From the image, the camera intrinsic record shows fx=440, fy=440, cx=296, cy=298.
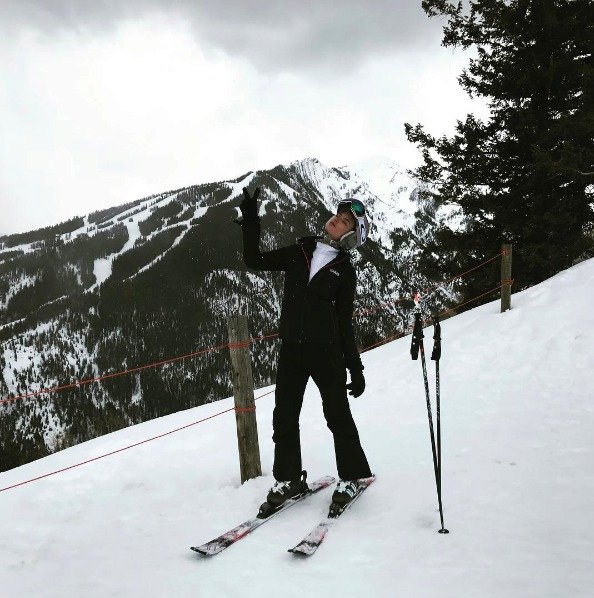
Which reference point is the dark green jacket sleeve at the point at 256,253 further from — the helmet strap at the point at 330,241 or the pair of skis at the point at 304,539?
the pair of skis at the point at 304,539

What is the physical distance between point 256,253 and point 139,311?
138 metres

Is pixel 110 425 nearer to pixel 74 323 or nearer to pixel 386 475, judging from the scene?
pixel 386 475

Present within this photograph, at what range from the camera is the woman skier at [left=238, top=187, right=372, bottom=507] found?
3.58 meters

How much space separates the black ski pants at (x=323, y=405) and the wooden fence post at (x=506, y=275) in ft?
22.8

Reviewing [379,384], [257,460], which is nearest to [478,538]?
[257,460]

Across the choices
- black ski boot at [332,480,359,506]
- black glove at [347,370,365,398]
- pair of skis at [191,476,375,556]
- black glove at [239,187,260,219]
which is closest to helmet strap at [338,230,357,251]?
black glove at [239,187,260,219]

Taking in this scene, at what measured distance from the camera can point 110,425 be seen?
40.2 meters

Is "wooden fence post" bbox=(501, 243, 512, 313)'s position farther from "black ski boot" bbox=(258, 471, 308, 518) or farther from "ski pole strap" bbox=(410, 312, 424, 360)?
"black ski boot" bbox=(258, 471, 308, 518)

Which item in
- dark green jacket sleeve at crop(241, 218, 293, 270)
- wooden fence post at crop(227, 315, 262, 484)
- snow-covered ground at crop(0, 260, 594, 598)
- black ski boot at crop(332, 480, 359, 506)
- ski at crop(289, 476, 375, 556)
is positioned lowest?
snow-covered ground at crop(0, 260, 594, 598)

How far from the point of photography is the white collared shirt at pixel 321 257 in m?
3.64

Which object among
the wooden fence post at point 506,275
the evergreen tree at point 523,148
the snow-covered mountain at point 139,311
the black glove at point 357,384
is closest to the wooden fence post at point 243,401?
the black glove at point 357,384

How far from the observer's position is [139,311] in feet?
436

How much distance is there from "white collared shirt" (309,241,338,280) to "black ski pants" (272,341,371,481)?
612 mm

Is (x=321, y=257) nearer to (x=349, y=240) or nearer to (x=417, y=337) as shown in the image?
(x=349, y=240)
